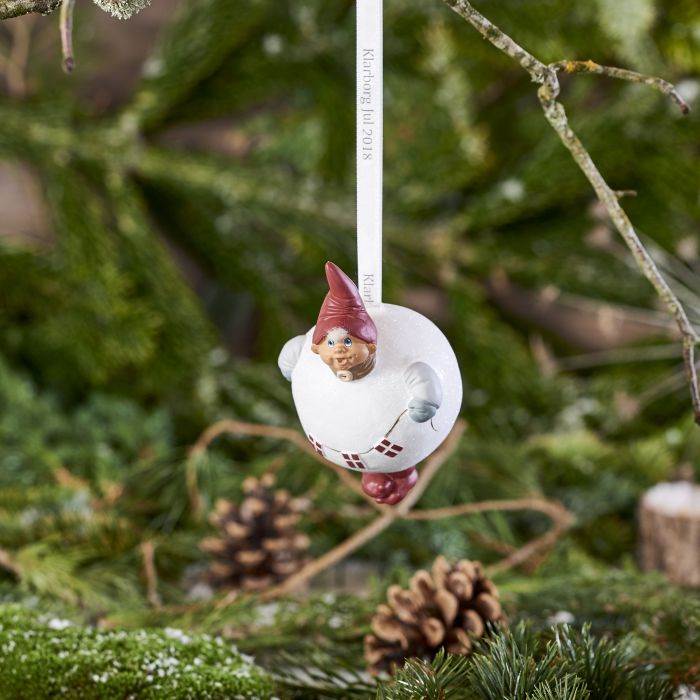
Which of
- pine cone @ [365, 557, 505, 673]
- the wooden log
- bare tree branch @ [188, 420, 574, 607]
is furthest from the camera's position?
the wooden log

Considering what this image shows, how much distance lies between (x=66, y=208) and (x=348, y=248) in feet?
1.15

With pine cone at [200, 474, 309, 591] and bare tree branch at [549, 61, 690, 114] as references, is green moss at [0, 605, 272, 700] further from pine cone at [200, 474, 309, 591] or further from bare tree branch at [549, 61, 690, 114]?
bare tree branch at [549, 61, 690, 114]

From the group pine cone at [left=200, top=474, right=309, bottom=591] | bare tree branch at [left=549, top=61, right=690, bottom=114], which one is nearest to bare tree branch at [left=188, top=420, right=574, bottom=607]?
pine cone at [left=200, top=474, right=309, bottom=591]

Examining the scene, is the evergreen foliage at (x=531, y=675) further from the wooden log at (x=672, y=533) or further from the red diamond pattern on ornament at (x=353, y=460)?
the wooden log at (x=672, y=533)

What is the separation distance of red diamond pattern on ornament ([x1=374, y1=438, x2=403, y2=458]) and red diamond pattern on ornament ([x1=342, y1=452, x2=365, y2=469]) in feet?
0.04

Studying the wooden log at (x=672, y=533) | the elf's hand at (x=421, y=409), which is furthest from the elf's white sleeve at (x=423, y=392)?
the wooden log at (x=672, y=533)

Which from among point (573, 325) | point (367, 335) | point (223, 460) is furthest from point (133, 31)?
point (367, 335)

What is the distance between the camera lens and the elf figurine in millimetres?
366

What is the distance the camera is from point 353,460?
395mm

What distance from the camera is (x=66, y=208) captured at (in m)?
0.94

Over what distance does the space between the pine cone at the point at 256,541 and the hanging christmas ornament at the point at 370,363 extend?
31cm

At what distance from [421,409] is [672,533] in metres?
0.53

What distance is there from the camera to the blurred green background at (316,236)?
0.85 metres

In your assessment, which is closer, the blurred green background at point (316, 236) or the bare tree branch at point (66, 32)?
the bare tree branch at point (66, 32)
